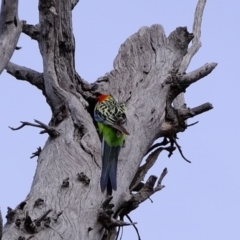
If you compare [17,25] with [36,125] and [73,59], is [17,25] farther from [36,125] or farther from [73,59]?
[73,59]

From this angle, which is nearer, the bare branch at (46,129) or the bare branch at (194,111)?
the bare branch at (46,129)

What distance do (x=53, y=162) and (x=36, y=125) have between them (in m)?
0.37

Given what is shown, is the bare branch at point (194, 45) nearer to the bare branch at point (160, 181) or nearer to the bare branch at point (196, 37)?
the bare branch at point (196, 37)

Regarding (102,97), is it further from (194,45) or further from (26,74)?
(194,45)

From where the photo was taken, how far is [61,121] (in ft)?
18.2

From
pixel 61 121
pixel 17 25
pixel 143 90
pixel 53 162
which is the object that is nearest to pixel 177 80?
pixel 143 90

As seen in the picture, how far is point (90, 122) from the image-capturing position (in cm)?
548

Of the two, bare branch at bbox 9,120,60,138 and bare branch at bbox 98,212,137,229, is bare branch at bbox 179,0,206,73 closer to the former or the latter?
bare branch at bbox 9,120,60,138

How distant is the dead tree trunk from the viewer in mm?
4602

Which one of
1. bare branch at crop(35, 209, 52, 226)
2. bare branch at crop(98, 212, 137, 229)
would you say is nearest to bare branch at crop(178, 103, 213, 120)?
bare branch at crop(98, 212, 137, 229)

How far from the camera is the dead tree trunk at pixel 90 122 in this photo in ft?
15.1

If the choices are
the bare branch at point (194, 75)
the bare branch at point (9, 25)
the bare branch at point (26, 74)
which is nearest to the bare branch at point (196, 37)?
the bare branch at point (194, 75)

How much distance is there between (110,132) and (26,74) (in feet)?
3.68

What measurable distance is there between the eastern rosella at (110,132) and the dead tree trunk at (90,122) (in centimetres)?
9
